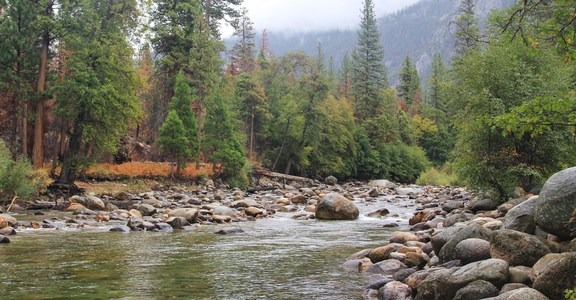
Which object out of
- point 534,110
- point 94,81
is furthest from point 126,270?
point 94,81

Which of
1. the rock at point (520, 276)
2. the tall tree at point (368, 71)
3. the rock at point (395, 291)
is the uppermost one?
the tall tree at point (368, 71)

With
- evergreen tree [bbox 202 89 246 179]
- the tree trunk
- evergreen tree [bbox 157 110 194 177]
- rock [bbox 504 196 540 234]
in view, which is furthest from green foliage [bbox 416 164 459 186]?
rock [bbox 504 196 540 234]

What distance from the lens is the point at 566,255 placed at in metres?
6.52

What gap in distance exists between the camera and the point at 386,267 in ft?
31.0

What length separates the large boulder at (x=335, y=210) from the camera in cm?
2014

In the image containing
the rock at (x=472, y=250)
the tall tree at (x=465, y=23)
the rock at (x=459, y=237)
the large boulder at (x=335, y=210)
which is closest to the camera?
the rock at (x=472, y=250)

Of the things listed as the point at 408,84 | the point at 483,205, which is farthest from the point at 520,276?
the point at 408,84

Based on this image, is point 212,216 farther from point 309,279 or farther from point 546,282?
point 546,282

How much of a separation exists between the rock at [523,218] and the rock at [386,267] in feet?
6.95

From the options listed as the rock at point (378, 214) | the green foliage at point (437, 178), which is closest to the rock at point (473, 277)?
the rock at point (378, 214)

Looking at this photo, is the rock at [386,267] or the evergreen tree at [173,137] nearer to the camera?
the rock at [386,267]

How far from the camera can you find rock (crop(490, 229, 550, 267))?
7.68 m

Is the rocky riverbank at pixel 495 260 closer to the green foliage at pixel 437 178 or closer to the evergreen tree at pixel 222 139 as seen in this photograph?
the evergreen tree at pixel 222 139

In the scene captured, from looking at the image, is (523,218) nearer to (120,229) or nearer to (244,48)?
(120,229)
